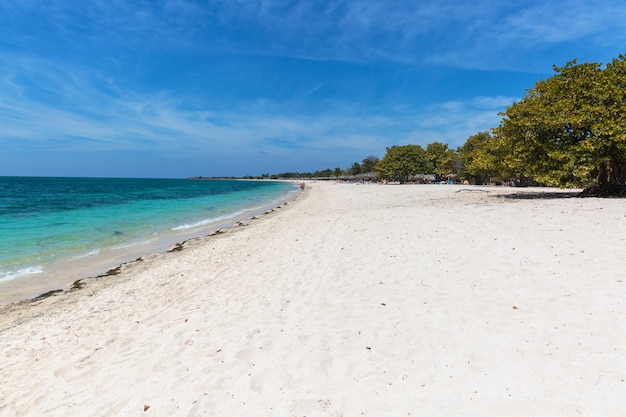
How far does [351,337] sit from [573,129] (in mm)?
19029

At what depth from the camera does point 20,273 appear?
10156mm

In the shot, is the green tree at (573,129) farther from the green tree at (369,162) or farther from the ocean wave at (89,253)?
the green tree at (369,162)

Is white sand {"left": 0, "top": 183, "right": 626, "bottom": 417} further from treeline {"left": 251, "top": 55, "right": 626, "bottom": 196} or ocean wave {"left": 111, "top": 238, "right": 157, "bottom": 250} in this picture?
treeline {"left": 251, "top": 55, "right": 626, "bottom": 196}

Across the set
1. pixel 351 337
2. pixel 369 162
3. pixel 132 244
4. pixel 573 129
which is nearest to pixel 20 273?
pixel 132 244

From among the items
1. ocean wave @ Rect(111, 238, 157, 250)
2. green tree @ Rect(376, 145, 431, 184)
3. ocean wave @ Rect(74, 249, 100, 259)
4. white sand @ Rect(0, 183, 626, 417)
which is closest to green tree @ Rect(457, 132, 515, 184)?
green tree @ Rect(376, 145, 431, 184)

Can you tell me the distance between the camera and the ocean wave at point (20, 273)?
31.9 feet

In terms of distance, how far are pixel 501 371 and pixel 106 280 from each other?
10.3m

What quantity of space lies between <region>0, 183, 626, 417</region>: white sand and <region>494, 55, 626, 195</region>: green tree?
8.84 metres

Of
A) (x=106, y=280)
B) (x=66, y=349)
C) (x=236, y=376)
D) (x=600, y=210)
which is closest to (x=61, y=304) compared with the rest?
(x=106, y=280)

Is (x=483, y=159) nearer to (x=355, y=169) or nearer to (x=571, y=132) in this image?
(x=571, y=132)

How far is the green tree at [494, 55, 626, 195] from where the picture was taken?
594 inches

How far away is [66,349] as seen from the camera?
17.2 feet

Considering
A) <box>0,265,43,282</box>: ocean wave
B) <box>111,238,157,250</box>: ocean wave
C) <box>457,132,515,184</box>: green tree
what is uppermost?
<box>457,132,515,184</box>: green tree

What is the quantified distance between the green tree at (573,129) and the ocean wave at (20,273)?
75.0ft
